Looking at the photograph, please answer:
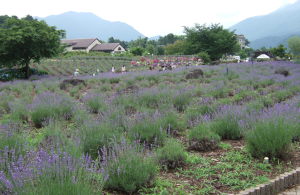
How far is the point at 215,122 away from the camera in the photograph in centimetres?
588

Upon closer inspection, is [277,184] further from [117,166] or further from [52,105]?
[52,105]

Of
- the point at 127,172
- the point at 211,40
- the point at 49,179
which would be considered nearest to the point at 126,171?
the point at 127,172

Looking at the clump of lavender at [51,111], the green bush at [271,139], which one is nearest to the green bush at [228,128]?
the green bush at [271,139]

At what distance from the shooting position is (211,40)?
124 ft

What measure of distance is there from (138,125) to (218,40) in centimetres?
3309

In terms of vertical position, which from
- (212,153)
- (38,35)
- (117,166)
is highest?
(38,35)

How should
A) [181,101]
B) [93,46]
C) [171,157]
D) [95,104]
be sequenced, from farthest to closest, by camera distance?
[93,46], [181,101], [95,104], [171,157]

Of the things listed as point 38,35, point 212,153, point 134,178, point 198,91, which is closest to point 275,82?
point 198,91

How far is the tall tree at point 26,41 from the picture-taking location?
65.3ft

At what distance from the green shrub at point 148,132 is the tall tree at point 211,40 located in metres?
32.7

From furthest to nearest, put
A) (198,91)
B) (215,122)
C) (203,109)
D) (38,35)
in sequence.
→ (38,35) < (198,91) < (203,109) < (215,122)

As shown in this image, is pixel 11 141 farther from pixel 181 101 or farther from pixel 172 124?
pixel 181 101

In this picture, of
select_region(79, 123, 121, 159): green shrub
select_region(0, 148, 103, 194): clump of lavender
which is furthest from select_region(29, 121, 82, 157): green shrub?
select_region(0, 148, 103, 194): clump of lavender

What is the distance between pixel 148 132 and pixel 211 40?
111 ft
